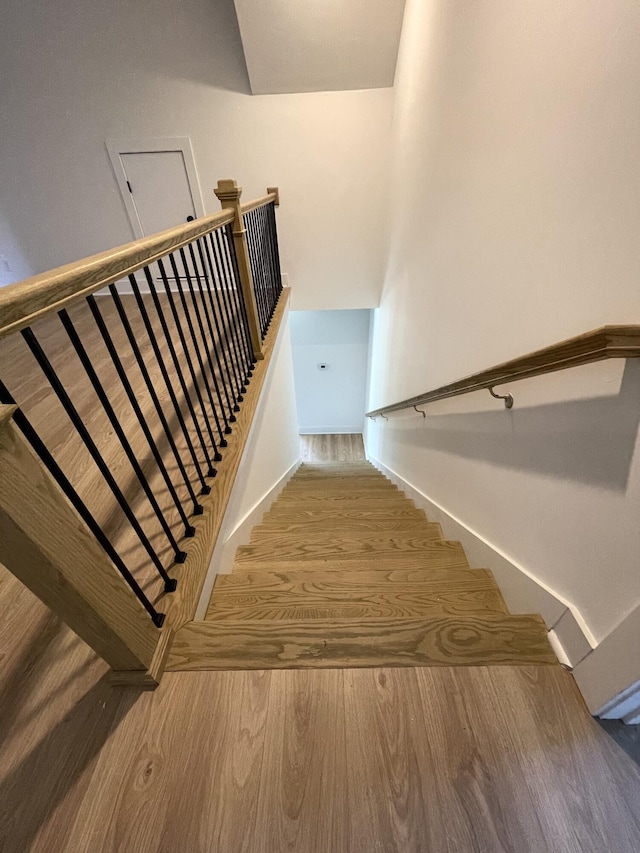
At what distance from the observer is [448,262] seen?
1.94 m

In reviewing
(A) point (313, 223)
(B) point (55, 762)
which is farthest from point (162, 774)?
(A) point (313, 223)

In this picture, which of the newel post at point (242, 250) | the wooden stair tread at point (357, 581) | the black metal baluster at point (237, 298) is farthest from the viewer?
the black metal baluster at point (237, 298)

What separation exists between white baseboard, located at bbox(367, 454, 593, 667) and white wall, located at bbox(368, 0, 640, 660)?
3cm

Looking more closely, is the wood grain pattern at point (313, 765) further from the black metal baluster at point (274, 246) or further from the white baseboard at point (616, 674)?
the black metal baluster at point (274, 246)

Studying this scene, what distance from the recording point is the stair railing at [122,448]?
0.65 m

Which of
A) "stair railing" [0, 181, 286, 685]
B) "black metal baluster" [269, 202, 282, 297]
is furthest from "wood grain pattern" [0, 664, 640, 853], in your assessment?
"black metal baluster" [269, 202, 282, 297]

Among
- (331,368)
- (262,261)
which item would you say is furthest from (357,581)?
(331,368)

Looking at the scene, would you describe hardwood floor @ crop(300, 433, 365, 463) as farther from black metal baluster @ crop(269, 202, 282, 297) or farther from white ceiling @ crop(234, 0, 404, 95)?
white ceiling @ crop(234, 0, 404, 95)

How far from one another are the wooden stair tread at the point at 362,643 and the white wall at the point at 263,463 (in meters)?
0.23

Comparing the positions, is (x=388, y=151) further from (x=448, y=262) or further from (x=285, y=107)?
(x=448, y=262)

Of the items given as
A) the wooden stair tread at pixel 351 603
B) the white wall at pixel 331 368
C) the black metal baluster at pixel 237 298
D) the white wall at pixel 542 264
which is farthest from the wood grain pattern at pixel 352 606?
the white wall at pixel 331 368

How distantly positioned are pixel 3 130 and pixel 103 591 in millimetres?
4492

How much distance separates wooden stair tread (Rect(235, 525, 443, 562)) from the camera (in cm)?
185

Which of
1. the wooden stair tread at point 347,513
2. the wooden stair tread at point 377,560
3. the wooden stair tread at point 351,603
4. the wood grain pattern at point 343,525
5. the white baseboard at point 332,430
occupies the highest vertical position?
the wooden stair tread at point 351,603
